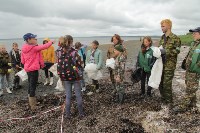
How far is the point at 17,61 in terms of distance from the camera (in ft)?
41.1

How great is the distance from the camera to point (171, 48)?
8422 mm

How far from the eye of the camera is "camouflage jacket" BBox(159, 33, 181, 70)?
27.5ft

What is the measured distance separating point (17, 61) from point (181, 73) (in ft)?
29.3

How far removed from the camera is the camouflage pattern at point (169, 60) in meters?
8.38

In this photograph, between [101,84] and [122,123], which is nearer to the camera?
[122,123]

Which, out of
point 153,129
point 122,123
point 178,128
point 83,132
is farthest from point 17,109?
point 178,128

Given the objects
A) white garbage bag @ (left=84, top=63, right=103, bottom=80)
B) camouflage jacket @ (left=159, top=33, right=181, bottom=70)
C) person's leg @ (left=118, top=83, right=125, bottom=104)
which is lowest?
person's leg @ (left=118, top=83, right=125, bottom=104)

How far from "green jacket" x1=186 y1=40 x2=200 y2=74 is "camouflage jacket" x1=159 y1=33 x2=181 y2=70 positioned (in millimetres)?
593

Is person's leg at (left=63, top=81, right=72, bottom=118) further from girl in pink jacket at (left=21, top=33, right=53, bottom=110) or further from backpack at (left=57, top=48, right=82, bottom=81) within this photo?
girl in pink jacket at (left=21, top=33, right=53, bottom=110)

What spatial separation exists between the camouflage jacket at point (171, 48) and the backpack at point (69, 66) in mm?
2906

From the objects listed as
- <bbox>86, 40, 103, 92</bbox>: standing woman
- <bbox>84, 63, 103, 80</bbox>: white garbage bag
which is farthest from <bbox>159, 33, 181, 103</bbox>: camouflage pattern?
<bbox>84, 63, 103, 80</bbox>: white garbage bag

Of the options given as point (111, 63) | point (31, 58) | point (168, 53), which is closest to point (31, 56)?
point (31, 58)

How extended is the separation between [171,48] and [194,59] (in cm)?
98

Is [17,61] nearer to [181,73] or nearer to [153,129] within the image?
[153,129]
